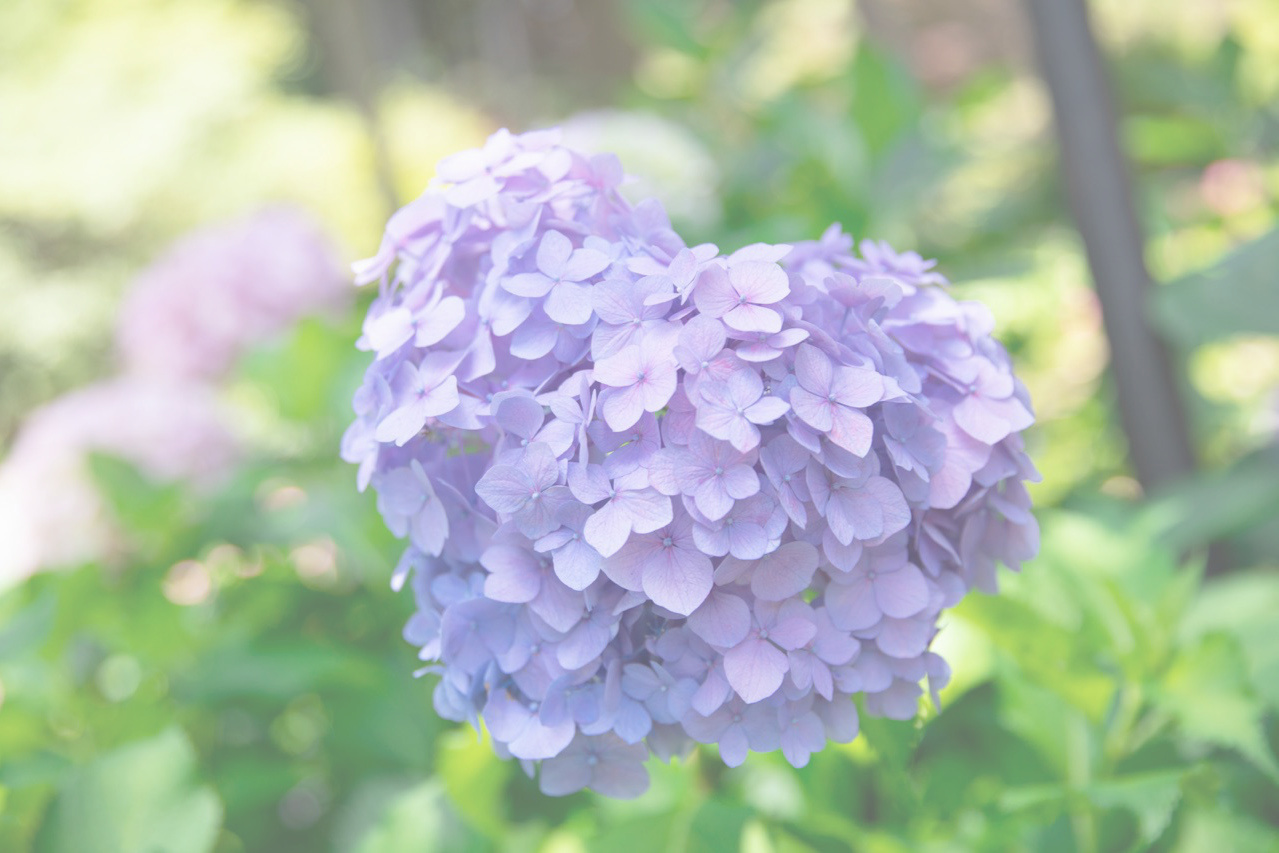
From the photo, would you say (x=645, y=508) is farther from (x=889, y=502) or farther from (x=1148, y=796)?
(x=1148, y=796)

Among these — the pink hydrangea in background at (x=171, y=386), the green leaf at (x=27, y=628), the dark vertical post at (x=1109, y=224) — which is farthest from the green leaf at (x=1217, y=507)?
the pink hydrangea in background at (x=171, y=386)

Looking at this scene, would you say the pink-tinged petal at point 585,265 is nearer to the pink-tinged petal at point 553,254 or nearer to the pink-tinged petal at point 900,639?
the pink-tinged petal at point 553,254

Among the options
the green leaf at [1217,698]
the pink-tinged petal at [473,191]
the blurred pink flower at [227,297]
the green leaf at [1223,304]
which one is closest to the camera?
the pink-tinged petal at [473,191]

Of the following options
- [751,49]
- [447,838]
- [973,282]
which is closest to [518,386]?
[447,838]

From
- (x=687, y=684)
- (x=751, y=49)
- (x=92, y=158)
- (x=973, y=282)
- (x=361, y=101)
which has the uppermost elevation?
(x=687, y=684)

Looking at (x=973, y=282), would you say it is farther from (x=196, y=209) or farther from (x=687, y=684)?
(x=196, y=209)

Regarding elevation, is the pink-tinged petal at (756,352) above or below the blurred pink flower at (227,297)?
above

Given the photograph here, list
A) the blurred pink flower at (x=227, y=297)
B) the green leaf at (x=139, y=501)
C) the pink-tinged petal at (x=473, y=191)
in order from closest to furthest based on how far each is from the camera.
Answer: the pink-tinged petal at (x=473, y=191), the green leaf at (x=139, y=501), the blurred pink flower at (x=227, y=297)
